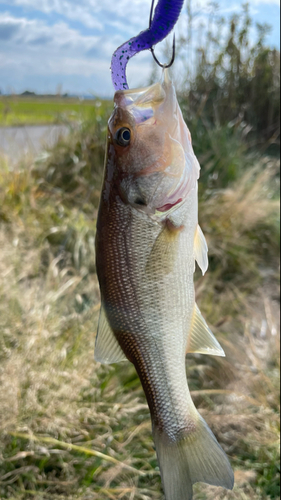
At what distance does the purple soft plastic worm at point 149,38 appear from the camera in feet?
2.74

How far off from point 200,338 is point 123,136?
0.55 m

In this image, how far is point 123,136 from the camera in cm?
107

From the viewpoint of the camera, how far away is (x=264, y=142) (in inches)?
326

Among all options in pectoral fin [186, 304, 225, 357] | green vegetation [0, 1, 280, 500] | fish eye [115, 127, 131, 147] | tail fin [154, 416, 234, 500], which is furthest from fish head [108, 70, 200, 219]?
green vegetation [0, 1, 280, 500]

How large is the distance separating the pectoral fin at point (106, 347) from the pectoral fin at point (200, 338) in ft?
0.63

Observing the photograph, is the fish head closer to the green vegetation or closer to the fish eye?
the fish eye

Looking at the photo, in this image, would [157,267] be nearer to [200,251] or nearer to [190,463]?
[200,251]

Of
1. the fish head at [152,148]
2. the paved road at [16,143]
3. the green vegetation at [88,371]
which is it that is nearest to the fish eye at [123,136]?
the fish head at [152,148]

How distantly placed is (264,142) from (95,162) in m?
3.95

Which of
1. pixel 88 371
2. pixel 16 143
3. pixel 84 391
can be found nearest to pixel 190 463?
pixel 88 371

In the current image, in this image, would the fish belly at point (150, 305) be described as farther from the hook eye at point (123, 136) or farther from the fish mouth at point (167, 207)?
the hook eye at point (123, 136)

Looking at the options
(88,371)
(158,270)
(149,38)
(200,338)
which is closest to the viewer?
(149,38)

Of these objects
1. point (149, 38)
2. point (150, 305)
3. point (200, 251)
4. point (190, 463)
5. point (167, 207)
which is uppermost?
point (149, 38)

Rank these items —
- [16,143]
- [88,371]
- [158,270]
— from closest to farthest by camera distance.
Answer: [158,270] < [88,371] < [16,143]
